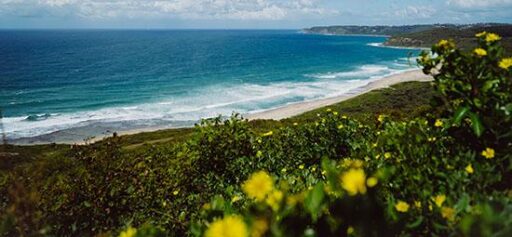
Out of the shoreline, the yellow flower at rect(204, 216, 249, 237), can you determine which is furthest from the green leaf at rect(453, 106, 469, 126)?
the shoreline

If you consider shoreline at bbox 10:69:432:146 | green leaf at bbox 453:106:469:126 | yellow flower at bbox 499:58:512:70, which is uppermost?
yellow flower at bbox 499:58:512:70

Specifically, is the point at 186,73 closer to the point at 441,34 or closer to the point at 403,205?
the point at 403,205

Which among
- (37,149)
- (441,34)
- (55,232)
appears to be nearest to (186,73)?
(37,149)

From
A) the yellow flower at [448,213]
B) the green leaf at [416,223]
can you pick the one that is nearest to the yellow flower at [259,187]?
the green leaf at [416,223]

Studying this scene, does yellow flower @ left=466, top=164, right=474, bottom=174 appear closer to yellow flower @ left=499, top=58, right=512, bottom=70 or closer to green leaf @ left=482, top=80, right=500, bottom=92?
green leaf @ left=482, top=80, right=500, bottom=92

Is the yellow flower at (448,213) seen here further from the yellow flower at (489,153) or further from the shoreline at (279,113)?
the shoreline at (279,113)

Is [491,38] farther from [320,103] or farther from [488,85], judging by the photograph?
[320,103]

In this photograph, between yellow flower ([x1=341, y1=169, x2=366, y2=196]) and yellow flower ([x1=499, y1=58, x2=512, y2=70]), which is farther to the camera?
yellow flower ([x1=499, y1=58, x2=512, y2=70])
